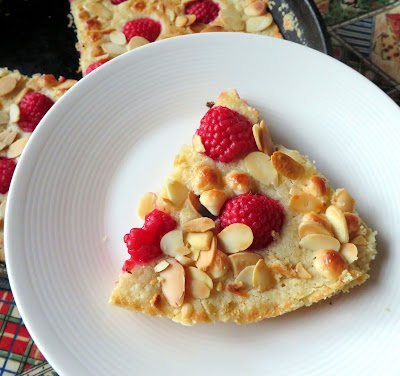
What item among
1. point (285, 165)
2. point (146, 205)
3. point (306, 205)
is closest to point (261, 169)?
point (285, 165)

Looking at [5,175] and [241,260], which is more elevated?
[241,260]

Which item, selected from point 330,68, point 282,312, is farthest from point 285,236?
point 330,68

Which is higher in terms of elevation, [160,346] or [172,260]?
[172,260]

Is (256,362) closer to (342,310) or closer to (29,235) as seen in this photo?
(342,310)

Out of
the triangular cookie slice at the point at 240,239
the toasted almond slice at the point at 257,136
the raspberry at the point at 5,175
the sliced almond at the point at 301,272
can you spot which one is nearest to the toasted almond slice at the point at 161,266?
the triangular cookie slice at the point at 240,239

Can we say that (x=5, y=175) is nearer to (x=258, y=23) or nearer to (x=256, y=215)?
(x=256, y=215)
